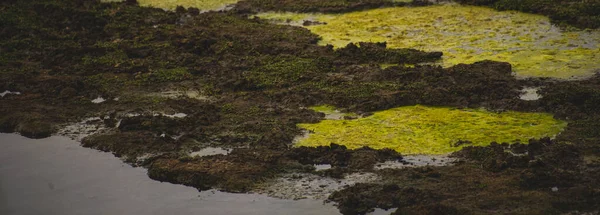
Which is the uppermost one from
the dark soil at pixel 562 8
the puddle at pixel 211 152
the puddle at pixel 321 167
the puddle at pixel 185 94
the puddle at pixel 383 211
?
the dark soil at pixel 562 8

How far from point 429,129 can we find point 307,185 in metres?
2.35

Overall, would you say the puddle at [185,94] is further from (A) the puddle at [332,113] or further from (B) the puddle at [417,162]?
(B) the puddle at [417,162]

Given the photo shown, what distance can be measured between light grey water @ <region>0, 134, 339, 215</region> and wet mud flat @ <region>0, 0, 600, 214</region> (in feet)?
0.72

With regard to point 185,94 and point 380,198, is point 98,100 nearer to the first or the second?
point 185,94

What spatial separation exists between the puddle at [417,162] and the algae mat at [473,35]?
3.74m

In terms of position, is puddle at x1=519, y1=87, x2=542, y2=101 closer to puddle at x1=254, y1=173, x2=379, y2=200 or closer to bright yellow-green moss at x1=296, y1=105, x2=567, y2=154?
bright yellow-green moss at x1=296, y1=105, x2=567, y2=154

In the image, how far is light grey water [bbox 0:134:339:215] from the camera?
31.5 feet

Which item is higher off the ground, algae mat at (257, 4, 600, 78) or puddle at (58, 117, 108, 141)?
algae mat at (257, 4, 600, 78)

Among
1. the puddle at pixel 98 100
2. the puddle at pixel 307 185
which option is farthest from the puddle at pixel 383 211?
the puddle at pixel 98 100

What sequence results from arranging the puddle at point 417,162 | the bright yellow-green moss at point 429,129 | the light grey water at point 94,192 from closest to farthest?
the light grey water at point 94,192 → the puddle at point 417,162 → the bright yellow-green moss at point 429,129

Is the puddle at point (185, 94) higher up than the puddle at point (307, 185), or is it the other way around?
the puddle at point (185, 94)

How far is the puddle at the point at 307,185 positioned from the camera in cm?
966

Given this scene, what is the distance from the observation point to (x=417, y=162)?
408 inches

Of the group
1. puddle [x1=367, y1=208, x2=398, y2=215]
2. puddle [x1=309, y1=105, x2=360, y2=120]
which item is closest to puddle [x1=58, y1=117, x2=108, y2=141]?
puddle [x1=309, y1=105, x2=360, y2=120]
